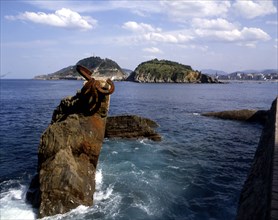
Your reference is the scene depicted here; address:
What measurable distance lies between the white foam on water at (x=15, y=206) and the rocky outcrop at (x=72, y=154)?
451mm

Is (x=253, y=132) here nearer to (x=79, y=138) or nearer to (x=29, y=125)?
(x=79, y=138)

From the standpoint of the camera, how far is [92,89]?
646 inches

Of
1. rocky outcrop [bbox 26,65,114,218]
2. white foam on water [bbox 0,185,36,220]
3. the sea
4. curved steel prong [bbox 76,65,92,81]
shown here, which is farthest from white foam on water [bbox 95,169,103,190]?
curved steel prong [bbox 76,65,92,81]

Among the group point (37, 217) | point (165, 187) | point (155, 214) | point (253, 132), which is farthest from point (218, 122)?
point (37, 217)

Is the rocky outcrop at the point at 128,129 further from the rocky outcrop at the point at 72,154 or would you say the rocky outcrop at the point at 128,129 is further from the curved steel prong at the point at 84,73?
the curved steel prong at the point at 84,73

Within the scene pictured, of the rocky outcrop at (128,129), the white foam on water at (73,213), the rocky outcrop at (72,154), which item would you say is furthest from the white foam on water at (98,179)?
the rocky outcrop at (128,129)

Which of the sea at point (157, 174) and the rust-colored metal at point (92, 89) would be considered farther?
the rust-colored metal at point (92, 89)

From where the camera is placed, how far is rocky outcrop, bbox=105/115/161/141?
1183 inches

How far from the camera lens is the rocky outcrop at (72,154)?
14562 mm

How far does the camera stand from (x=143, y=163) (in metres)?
22.9

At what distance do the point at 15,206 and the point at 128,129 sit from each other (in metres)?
15.9

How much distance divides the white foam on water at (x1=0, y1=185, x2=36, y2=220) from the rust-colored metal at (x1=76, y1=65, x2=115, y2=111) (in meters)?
6.11

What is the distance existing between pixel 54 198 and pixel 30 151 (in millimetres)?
13318

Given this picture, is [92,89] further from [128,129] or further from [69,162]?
[128,129]
